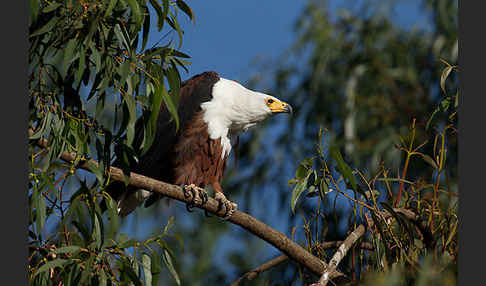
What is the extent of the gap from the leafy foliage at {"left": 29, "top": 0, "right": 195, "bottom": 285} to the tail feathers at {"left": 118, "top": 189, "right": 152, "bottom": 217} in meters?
1.05

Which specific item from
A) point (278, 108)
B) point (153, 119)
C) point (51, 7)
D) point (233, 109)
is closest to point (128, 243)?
point (153, 119)

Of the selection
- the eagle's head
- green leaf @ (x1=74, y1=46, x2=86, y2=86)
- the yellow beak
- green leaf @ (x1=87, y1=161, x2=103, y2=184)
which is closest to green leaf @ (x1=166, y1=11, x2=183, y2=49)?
green leaf @ (x1=74, y1=46, x2=86, y2=86)

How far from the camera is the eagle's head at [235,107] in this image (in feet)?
9.74

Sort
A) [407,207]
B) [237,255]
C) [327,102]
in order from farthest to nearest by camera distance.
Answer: [327,102], [237,255], [407,207]

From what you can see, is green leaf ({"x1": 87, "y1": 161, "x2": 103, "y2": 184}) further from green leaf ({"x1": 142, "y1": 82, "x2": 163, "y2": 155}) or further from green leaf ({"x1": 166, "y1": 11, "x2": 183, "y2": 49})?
green leaf ({"x1": 166, "y1": 11, "x2": 183, "y2": 49})

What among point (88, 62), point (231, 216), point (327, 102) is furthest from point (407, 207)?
point (327, 102)

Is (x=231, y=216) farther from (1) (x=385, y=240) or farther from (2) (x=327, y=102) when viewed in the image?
(2) (x=327, y=102)

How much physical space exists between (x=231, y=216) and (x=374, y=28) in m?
3.18

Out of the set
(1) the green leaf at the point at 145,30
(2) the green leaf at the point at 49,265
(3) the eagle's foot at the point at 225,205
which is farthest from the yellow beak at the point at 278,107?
(2) the green leaf at the point at 49,265

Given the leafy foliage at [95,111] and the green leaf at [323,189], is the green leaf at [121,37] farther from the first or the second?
the green leaf at [323,189]

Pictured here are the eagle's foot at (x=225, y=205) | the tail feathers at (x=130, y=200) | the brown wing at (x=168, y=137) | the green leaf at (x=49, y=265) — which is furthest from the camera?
the tail feathers at (x=130, y=200)

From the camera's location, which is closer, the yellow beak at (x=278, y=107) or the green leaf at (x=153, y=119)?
the green leaf at (x=153, y=119)

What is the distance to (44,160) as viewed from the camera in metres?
2.05

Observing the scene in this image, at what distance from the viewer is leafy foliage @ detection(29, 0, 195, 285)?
1815mm
